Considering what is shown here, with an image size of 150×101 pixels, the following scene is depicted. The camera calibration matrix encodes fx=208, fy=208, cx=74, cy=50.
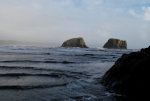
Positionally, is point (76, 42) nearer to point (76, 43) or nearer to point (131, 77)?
point (76, 43)

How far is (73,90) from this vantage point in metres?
9.47

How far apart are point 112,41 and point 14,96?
461 feet

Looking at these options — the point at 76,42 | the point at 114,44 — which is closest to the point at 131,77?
the point at 76,42

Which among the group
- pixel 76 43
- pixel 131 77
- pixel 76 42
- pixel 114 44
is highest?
pixel 76 42

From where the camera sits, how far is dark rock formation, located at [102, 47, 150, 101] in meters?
7.84

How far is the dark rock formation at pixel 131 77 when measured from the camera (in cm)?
784

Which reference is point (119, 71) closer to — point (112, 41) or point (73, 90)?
point (73, 90)

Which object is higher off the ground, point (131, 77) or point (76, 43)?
point (76, 43)

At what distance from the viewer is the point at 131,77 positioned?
8477 millimetres

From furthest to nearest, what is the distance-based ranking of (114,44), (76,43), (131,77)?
(114,44), (76,43), (131,77)

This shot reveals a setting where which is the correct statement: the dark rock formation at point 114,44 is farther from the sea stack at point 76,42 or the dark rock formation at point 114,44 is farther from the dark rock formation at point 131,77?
the dark rock formation at point 131,77

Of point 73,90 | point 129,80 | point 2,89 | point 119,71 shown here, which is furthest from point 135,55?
point 2,89

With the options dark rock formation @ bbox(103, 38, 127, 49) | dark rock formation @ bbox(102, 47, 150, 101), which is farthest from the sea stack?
dark rock formation @ bbox(102, 47, 150, 101)

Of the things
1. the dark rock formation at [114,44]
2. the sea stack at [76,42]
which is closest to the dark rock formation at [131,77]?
the sea stack at [76,42]
